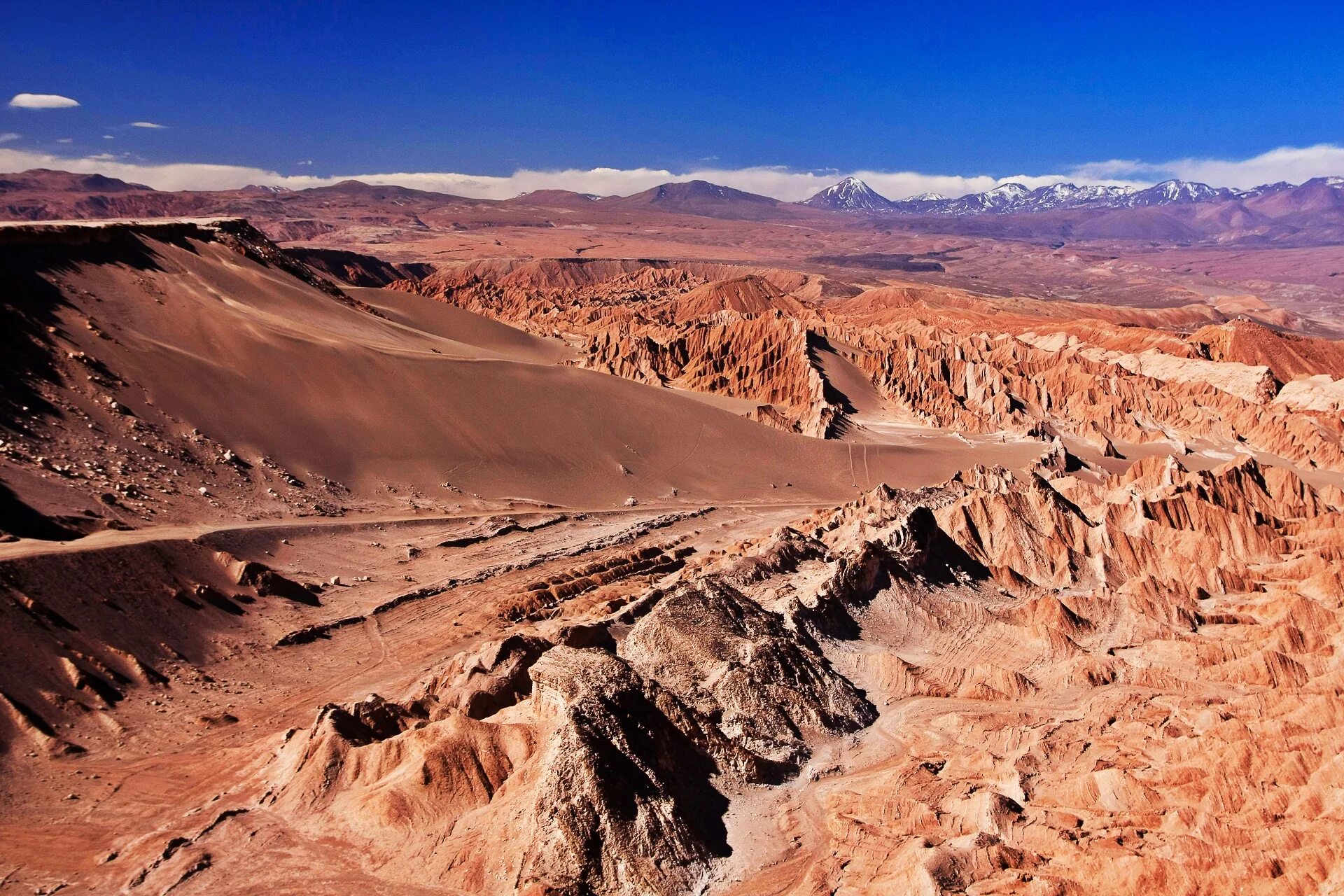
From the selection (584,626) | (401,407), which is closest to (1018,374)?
(401,407)

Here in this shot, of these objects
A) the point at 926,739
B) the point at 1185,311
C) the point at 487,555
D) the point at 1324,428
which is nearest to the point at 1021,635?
the point at 926,739

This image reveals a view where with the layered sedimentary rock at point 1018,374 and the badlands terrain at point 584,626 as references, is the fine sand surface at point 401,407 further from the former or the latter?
the layered sedimentary rock at point 1018,374

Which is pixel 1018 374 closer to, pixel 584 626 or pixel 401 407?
pixel 401 407

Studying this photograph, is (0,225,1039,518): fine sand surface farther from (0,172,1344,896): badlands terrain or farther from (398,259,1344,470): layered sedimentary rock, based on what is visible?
(398,259,1344,470): layered sedimentary rock

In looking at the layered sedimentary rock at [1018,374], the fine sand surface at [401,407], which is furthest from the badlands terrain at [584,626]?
the layered sedimentary rock at [1018,374]

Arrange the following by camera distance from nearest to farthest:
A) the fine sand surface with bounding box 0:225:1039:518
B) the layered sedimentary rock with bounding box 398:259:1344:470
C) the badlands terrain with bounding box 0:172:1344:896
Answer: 1. the badlands terrain with bounding box 0:172:1344:896
2. the fine sand surface with bounding box 0:225:1039:518
3. the layered sedimentary rock with bounding box 398:259:1344:470

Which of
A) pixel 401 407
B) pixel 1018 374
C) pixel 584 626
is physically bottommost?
pixel 584 626

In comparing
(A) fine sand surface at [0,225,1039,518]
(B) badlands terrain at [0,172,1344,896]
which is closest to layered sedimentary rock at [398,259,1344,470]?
(B) badlands terrain at [0,172,1344,896]

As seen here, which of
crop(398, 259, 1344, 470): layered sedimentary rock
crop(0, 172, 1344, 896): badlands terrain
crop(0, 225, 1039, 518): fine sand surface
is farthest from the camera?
crop(398, 259, 1344, 470): layered sedimentary rock

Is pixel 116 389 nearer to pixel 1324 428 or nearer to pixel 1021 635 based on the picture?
pixel 1021 635

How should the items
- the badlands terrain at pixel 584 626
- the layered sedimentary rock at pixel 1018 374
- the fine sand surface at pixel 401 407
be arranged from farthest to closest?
the layered sedimentary rock at pixel 1018 374 < the fine sand surface at pixel 401 407 < the badlands terrain at pixel 584 626
